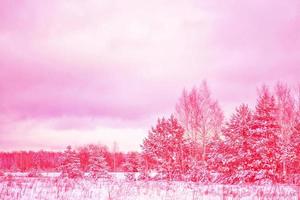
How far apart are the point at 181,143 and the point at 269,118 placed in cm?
1194

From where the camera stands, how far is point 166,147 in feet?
123

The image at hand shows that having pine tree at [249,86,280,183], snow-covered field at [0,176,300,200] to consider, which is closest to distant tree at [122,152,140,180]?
pine tree at [249,86,280,183]

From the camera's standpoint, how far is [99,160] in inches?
1815

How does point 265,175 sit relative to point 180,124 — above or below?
below

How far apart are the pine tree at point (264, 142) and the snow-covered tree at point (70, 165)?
21202 millimetres

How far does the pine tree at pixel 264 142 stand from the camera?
89.5ft

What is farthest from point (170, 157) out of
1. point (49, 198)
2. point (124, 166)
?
point (49, 198)

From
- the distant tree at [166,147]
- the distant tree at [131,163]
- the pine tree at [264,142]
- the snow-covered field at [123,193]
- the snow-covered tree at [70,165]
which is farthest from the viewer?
the distant tree at [131,163]

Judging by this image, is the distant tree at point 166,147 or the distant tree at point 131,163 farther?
the distant tree at point 131,163

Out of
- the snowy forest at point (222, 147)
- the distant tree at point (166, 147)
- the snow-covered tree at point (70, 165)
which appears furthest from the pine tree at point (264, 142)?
the snow-covered tree at point (70, 165)

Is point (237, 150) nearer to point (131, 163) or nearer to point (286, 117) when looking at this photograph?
point (286, 117)

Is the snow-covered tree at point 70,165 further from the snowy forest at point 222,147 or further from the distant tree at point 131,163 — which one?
the distant tree at point 131,163

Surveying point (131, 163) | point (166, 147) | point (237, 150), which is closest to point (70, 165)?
point (166, 147)

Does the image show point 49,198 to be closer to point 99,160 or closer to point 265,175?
point 265,175
